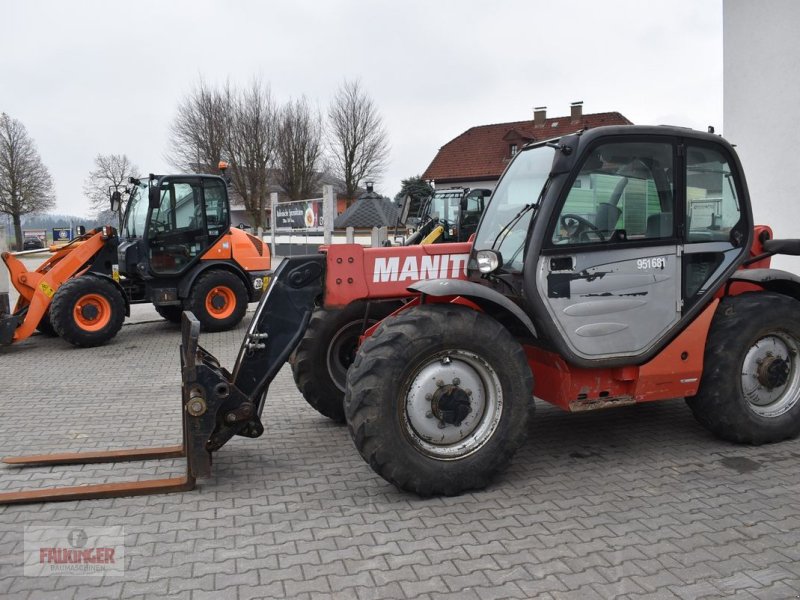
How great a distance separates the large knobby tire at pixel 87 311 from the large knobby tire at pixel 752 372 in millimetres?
8458

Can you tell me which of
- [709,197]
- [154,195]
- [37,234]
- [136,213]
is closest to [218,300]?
[136,213]

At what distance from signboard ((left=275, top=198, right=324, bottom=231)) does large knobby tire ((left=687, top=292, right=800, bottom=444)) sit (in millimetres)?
16844

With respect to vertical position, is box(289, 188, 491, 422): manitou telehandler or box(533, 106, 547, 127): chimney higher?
box(533, 106, 547, 127): chimney

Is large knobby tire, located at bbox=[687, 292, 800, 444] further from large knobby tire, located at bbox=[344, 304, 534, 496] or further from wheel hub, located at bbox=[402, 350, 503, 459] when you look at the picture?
wheel hub, located at bbox=[402, 350, 503, 459]

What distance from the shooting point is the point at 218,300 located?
Result: 1190 cm

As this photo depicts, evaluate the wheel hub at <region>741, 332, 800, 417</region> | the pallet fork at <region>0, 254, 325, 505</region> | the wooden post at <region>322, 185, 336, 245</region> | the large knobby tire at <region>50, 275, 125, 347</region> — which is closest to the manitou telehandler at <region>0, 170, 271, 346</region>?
the large knobby tire at <region>50, 275, 125, 347</region>

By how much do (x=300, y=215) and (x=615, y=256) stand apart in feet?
62.4

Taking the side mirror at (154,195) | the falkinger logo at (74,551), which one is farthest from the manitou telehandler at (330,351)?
the side mirror at (154,195)

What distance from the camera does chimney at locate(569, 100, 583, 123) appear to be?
41.7 meters

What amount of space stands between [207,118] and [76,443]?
3562 cm

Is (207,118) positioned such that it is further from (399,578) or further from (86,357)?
(399,578)

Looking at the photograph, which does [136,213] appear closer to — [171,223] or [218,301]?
[171,223]

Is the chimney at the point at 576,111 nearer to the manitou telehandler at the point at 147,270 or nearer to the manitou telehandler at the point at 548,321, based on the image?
the manitou telehandler at the point at 147,270

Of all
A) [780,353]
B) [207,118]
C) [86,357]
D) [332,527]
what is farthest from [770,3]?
[207,118]
